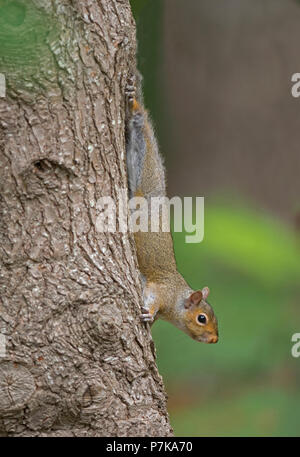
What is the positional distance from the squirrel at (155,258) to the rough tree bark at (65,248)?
0.78 feet

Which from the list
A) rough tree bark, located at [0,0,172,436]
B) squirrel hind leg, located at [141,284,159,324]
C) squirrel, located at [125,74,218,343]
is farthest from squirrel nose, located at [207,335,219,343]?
rough tree bark, located at [0,0,172,436]

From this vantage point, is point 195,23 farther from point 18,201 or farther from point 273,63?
point 18,201

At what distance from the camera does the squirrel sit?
8.97 feet

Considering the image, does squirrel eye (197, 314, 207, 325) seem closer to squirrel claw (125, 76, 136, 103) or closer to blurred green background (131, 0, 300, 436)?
blurred green background (131, 0, 300, 436)

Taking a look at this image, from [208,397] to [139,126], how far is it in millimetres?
1553

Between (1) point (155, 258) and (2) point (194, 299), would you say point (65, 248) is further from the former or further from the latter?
(2) point (194, 299)

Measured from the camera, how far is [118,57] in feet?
7.91

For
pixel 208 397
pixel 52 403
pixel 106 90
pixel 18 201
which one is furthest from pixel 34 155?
pixel 208 397

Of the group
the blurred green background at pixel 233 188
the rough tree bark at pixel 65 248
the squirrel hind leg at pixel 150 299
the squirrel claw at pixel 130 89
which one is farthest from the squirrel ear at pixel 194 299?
the squirrel claw at pixel 130 89

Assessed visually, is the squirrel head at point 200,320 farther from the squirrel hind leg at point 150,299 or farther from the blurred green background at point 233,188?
the squirrel hind leg at point 150,299

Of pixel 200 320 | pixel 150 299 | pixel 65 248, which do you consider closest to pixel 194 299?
pixel 200 320

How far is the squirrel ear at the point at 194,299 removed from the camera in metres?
3.31

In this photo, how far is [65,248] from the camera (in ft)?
7.69

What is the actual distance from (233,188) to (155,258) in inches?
85.2
